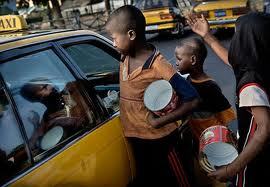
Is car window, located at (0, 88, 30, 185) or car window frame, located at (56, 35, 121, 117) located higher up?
car window frame, located at (56, 35, 121, 117)

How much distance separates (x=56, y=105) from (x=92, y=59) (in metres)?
1.17

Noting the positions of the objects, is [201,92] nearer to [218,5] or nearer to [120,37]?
[120,37]

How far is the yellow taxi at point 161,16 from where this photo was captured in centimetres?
1492

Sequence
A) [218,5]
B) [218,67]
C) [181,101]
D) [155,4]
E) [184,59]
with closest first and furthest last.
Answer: [181,101] → [184,59] → [218,67] → [218,5] → [155,4]

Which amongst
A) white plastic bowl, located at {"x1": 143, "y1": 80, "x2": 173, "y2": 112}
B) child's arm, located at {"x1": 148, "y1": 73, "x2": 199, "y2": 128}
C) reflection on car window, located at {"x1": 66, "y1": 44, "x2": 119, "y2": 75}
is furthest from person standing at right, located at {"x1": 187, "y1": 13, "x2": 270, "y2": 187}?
reflection on car window, located at {"x1": 66, "y1": 44, "x2": 119, "y2": 75}

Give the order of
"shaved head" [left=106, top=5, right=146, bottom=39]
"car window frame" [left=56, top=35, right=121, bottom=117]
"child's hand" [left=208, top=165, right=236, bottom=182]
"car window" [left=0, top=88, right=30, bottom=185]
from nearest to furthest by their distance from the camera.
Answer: "car window" [left=0, top=88, right=30, bottom=185] → "child's hand" [left=208, top=165, right=236, bottom=182] → "shaved head" [left=106, top=5, right=146, bottom=39] → "car window frame" [left=56, top=35, right=121, bottom=117]

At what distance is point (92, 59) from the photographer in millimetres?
3482

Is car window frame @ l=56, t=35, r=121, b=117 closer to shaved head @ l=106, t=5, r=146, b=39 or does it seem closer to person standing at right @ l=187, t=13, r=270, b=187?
shaved head @ l=106, t=5, r=146, b=39

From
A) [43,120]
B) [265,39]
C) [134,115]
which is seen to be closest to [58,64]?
[43,120]


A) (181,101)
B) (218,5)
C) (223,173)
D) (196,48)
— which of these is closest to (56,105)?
(181,101)

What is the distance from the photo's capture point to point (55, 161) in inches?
79.0

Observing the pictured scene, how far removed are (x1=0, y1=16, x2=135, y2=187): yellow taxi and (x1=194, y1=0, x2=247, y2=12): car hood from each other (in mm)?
10625

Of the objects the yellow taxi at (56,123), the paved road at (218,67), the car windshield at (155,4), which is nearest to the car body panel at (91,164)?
the yellow taxi at (56,123)

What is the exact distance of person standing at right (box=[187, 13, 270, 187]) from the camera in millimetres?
1911
